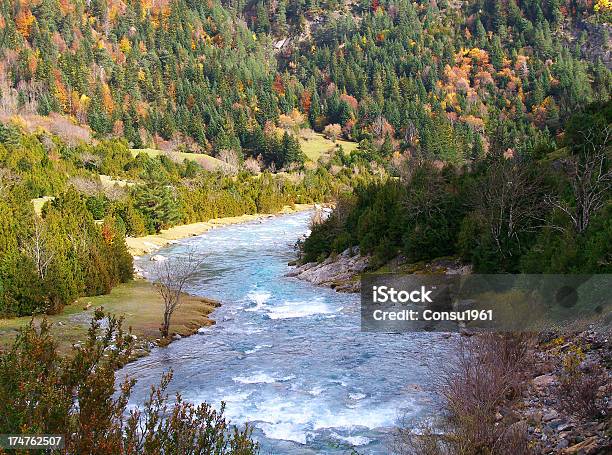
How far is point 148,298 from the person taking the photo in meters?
39.1

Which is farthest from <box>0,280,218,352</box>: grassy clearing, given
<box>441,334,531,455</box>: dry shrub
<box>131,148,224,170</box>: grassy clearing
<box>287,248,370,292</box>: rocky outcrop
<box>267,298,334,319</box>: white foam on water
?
<box>131,148,224,170</box>: grassy clearing

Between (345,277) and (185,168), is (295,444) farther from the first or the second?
(185,168)

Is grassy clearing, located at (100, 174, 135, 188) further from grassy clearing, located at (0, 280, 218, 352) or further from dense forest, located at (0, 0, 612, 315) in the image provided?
grassy clearing, located at (0, 280, 218, 352)

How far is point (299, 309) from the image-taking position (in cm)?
3666

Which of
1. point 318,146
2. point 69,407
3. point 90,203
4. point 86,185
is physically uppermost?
point 318,146

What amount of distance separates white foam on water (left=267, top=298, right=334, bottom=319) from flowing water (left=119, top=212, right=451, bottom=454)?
0.23ft

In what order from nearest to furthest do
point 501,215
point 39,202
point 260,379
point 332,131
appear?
point 260,379 < point 501,215 < point 39,202 < point 332,131

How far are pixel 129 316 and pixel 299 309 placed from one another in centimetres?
1127

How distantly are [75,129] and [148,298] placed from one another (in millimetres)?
117110

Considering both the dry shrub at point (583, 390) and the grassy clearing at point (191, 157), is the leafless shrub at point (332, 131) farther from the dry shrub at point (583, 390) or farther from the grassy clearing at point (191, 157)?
the dry shrub at point (583, 390)

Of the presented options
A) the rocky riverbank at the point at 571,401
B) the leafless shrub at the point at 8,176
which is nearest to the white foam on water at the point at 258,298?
the rocky riverbank at the point at 571,401

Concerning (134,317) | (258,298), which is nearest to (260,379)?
(134,317)

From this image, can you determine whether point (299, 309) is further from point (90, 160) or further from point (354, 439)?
point (90, 160)

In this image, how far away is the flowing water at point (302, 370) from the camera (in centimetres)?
1797
